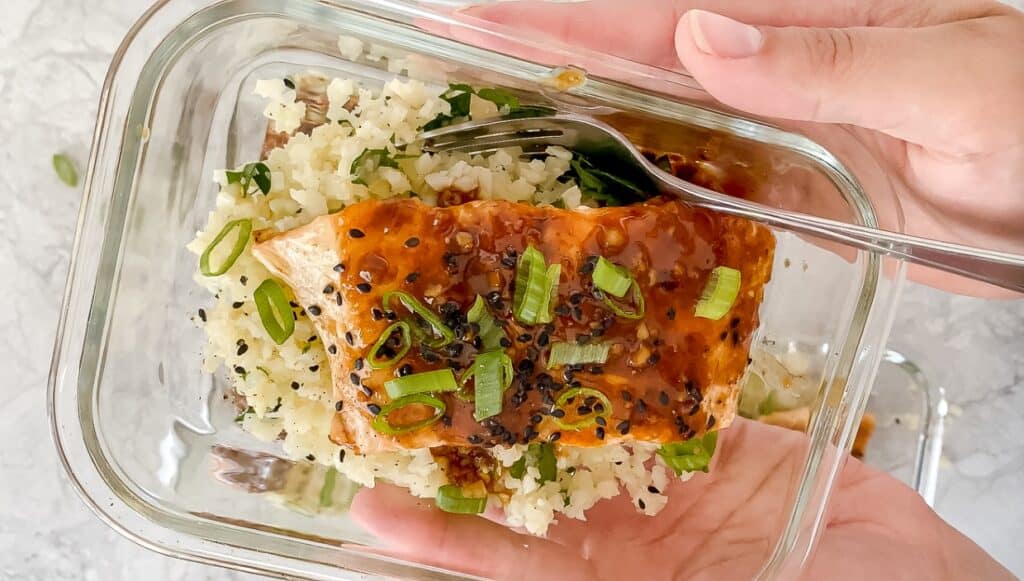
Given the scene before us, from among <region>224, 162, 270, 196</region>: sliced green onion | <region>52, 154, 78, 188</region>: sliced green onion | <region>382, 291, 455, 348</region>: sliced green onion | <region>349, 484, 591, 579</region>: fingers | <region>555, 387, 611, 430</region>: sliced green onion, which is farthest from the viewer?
<region>52, 154, 78, 188</region>: sliced green onion

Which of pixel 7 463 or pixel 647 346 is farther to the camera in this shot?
pixel 7 463

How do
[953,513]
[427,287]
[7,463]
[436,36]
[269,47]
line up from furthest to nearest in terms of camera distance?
[953,513]
[7,463]
[269,47]
[436,36]
[427,287]

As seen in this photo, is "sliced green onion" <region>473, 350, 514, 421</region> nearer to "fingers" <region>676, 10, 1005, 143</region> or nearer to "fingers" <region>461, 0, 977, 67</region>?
"fingers" <region>676, 10, 1005, 143</region>

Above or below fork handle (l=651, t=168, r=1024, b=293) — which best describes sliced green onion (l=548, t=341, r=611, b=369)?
below

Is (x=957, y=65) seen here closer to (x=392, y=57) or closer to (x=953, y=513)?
(x=392, y=57)

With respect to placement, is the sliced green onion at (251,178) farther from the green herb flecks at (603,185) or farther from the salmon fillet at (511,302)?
the green herb flecks at (603,185)

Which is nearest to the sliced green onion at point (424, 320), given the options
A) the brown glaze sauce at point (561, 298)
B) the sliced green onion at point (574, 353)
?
the brown glaze sauce at point (561, 298)

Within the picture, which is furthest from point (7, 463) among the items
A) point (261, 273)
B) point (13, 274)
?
point (261, 273)

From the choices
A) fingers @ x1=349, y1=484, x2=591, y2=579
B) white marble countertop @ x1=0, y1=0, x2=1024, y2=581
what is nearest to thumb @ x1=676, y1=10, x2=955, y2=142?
fingers @ x1=349, y1=484, x2=591, y2=579
